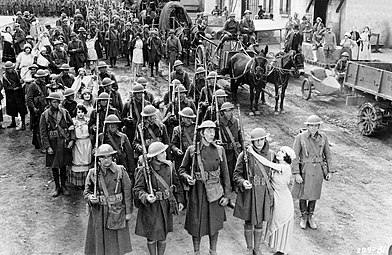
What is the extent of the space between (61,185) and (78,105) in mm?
1518

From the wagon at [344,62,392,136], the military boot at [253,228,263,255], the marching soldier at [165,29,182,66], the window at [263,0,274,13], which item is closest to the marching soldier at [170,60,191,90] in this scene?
the wagon at [344,62,392,136]

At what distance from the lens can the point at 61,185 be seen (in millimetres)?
9016

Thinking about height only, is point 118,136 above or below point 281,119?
above

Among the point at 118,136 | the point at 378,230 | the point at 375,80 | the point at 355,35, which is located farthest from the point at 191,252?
the point at 355,35

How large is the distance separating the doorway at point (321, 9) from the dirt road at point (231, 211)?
13.7 m

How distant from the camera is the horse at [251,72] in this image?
13938 millimetres

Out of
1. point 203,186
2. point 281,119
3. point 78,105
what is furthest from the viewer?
point 281,119

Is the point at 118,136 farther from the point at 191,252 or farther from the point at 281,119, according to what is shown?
the point at 281,119

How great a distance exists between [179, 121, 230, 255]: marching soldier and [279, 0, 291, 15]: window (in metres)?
21.8

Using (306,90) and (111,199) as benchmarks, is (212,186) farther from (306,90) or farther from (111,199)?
(306,90)

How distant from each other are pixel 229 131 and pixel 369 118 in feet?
18.1

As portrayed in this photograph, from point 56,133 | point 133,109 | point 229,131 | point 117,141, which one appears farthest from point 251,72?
point 117,141

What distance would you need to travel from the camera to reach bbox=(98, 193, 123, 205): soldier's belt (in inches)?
228

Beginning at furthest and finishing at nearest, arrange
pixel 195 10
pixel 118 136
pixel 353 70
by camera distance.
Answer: pixel 195 10, pixel 353 70, pixel 118 136
